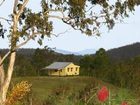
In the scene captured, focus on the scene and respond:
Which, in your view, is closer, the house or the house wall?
the house wall

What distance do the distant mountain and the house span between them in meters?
31.0

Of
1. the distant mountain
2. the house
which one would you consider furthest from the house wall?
the distant mountain

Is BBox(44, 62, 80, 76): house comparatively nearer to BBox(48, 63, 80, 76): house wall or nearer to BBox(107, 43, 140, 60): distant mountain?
BBox(48, 63, 80, 76): house wall

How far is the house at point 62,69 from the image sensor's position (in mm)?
106062

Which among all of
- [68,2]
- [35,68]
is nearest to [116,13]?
[68,2]

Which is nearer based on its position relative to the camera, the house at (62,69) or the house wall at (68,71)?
the house wall at (68,71)

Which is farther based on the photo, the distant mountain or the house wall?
the distant mountain

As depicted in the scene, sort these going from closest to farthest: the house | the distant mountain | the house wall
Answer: the house wall, the house, the distant mountain

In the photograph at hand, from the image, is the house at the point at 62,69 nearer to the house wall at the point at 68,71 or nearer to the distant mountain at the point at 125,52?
the house wall at the point at 68,71

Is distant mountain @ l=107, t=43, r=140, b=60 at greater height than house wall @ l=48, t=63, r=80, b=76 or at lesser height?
greater

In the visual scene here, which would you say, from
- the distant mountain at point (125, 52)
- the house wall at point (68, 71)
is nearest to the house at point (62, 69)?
the house wall at point (68, 71)

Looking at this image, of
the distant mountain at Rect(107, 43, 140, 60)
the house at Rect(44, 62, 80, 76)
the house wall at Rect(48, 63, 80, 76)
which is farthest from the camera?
the distant mountain at Rect(107, 43, 140, 60)

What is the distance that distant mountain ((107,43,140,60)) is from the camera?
14196 cm

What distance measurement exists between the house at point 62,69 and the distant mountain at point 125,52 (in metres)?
31.0
